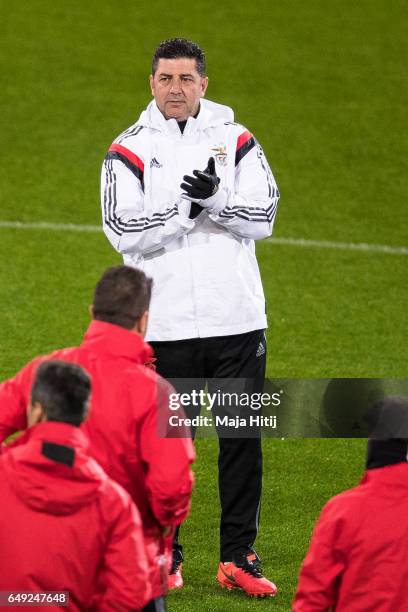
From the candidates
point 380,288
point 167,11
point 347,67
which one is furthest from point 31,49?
point 380,288

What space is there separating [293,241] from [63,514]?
792 cm

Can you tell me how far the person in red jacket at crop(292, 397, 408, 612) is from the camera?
3883 mm

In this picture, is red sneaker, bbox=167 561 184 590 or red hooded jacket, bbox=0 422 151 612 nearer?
red hooded jacket, bbox=0 422 151 612

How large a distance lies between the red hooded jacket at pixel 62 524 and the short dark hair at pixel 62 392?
0.12ft

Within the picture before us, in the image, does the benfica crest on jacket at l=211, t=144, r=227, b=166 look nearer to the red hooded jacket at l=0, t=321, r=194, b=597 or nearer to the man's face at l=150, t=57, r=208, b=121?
the man's face at l=150, t=57, r=208, b=121

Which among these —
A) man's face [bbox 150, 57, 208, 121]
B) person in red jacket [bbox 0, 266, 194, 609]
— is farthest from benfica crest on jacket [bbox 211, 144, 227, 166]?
person in red jacket [bbox 0, 266, 194, 609]

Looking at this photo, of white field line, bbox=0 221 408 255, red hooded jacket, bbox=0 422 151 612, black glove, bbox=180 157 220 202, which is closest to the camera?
red hooded jacket, bbox=0 422 151 612

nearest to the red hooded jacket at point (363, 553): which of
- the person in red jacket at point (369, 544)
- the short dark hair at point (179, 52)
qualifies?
the person in red jacket at point (369, 544)

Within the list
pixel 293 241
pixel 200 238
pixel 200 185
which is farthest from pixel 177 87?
pixel 293 241

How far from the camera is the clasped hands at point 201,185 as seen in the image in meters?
5.56

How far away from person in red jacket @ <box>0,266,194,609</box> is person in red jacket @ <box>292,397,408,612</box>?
56 centimetres

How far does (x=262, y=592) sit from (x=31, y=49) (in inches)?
429

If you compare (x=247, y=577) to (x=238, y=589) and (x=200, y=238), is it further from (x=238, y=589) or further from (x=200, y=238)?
(x=200, y=238)

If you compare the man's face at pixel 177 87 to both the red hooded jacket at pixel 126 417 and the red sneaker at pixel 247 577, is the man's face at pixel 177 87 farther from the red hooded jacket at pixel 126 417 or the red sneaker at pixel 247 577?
the red sneaker at pixel 247 577
